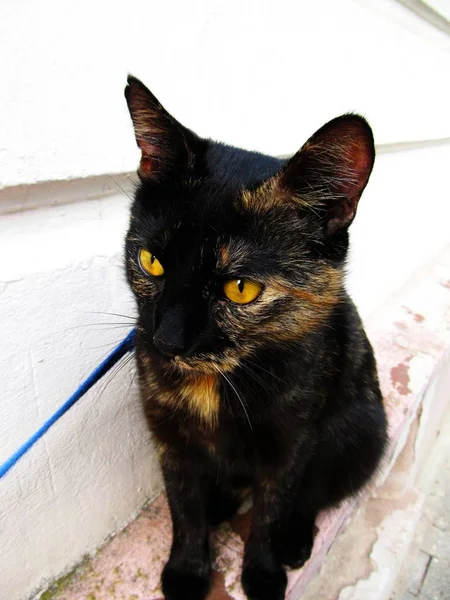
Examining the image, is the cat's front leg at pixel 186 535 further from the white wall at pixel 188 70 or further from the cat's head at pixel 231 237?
the white wall at pixel 188 70

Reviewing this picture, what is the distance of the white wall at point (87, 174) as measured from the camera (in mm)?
822

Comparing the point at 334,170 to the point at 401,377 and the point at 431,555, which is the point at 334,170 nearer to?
the point at 401,377

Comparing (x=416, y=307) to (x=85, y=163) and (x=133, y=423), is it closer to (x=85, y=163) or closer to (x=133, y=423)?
(x=133, y=423)

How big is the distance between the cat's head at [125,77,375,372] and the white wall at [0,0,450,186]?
0.52 ft

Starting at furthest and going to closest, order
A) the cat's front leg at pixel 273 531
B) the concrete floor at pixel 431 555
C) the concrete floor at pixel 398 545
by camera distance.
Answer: the concrete floor at pixel 431 555, the concrete floor at pixel 398 545, the cat's front leg at pixel 273 531

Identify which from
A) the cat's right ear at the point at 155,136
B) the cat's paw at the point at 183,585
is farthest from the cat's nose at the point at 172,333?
the cat's paw at the point at 183,585

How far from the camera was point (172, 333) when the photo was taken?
0.72 m

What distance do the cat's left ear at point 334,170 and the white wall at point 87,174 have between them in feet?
1.34

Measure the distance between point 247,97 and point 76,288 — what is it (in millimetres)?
679

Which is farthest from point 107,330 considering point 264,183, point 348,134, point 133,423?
point 348,134

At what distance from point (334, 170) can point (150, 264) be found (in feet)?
1.09

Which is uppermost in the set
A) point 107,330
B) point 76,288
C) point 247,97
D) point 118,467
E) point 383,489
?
point 247,97

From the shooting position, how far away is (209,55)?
43.3 inches

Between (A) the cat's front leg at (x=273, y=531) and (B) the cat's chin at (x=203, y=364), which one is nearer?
(B) the cat's chin at (x=203, y=364)
